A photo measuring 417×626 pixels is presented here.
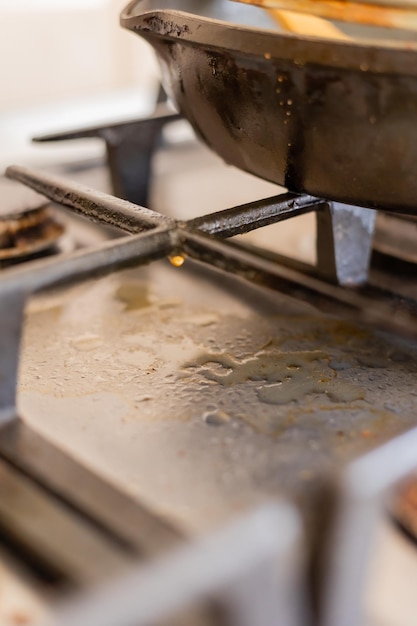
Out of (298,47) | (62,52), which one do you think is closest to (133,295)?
(298,47)

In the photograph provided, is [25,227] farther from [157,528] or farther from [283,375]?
[157,528]

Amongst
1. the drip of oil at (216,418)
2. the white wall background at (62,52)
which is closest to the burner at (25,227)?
the drip of oil at (216,418)

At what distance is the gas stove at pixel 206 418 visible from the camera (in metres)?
0.30

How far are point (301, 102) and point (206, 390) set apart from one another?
207 mm

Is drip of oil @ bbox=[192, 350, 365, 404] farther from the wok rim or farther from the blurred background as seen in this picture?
the blurred background

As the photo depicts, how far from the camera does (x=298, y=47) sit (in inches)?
17.5

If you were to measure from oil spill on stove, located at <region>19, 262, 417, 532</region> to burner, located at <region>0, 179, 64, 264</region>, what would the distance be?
A: 0.09m

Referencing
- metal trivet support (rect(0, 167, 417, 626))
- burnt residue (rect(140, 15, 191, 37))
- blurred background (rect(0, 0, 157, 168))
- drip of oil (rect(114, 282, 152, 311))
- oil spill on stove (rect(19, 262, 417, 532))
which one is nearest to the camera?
metal trivet support (rect(0, 167, 417, 626))

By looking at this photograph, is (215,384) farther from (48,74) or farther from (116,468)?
(48,74)

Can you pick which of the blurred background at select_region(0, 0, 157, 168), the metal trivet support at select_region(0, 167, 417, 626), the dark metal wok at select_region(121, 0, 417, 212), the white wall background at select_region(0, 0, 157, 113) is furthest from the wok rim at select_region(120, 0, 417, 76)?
the white wall background at select_region(0, 0, 157, 113)

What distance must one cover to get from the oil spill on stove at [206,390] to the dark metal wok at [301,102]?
119 mm

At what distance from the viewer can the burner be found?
2.39 ft

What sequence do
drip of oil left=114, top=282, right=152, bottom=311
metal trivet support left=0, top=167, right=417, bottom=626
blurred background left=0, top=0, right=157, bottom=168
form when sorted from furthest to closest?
blurred background left=0, top=0, right=157, bottom=168 → drip of oil left=114, top=282, right=152, bottom=311 → metal trivet support left=0, top=167, right=417, bottom=626

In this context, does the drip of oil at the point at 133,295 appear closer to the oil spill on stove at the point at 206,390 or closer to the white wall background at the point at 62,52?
the oil spill on stove at the point at 206,390
